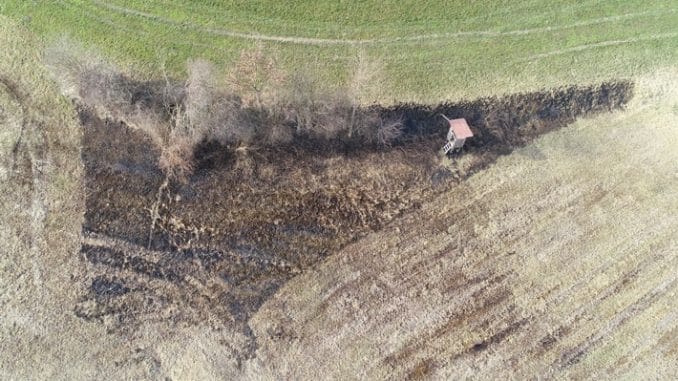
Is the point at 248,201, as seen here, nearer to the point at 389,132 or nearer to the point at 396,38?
the point at 389,132

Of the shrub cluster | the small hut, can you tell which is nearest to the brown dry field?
the small hut

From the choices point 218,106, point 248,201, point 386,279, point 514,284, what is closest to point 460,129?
point 514,284

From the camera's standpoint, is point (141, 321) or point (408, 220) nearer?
point (141, 321)

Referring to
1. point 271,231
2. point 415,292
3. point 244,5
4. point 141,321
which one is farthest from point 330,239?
point 244,5

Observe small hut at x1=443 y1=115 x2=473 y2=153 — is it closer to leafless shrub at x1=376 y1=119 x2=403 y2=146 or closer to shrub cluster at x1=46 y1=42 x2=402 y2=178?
leafless shrub at x1=376 y1=119 x2=403 y2=146

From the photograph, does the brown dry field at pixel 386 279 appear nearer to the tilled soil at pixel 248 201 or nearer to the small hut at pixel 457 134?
the tilled soil at pixel 248 201

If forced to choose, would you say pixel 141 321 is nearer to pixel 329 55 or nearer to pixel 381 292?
pixel 381 292

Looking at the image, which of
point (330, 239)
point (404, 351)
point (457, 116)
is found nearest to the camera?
point (404, 351)
